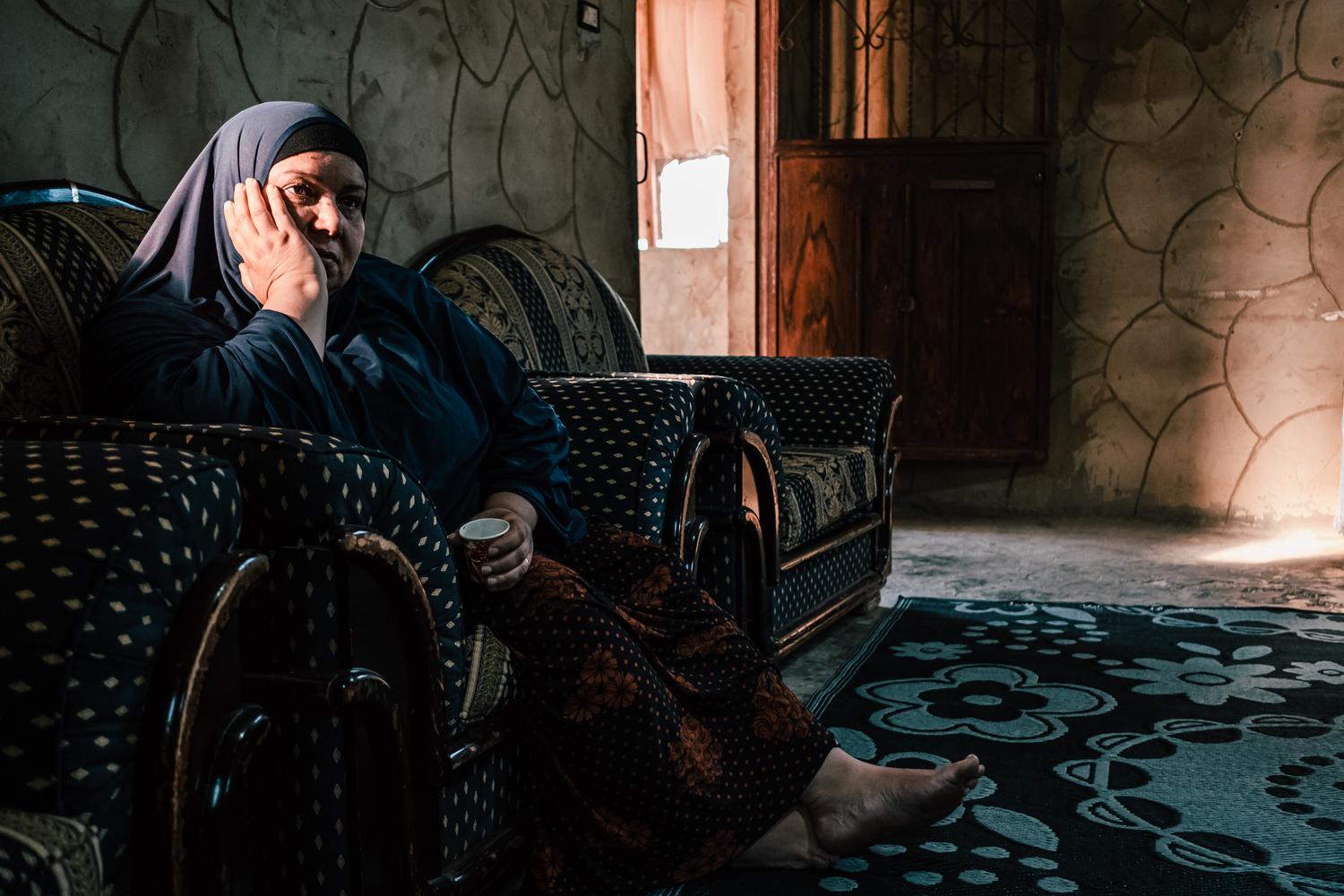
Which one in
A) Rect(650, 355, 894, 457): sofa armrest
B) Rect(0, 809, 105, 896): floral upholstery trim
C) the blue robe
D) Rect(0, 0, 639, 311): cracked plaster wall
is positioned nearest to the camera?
Rect(0, 809, 105, 896): floral upholstery trim

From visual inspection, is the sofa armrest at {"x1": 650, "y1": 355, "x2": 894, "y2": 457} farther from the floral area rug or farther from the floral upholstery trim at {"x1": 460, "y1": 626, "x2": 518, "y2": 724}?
the floral upholstery trim at {"x1": 460, "y1": 626, "x2": 518, "y2": 724}

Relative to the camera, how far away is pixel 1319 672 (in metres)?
2.55

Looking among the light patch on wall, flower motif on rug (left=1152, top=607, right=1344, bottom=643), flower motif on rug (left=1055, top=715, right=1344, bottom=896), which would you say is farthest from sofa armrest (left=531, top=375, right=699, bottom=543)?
the light patch on wall

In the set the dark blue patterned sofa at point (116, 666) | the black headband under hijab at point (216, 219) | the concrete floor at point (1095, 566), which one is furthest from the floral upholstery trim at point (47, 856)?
the concrete floor at point (1095, 566)

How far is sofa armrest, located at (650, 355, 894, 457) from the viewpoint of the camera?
3.06m

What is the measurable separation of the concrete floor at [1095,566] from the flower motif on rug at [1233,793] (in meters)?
0.69

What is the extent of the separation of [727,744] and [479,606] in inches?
14.5

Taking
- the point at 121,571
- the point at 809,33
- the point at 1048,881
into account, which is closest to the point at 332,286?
the point at 121,571

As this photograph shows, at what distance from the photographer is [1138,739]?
2141 millimetres

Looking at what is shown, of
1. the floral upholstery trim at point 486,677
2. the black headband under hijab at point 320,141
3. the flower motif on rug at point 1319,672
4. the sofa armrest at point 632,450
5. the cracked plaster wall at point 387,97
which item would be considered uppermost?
the cracked plaster wall at point 387,97

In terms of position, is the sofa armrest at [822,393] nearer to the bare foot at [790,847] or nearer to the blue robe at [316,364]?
the blue robe at [316,364]

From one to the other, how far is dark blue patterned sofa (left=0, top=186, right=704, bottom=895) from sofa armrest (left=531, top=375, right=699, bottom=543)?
45 centimetres

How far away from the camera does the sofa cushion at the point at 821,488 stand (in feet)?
8.20

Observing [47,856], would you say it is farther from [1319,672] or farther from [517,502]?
[1319,672]
